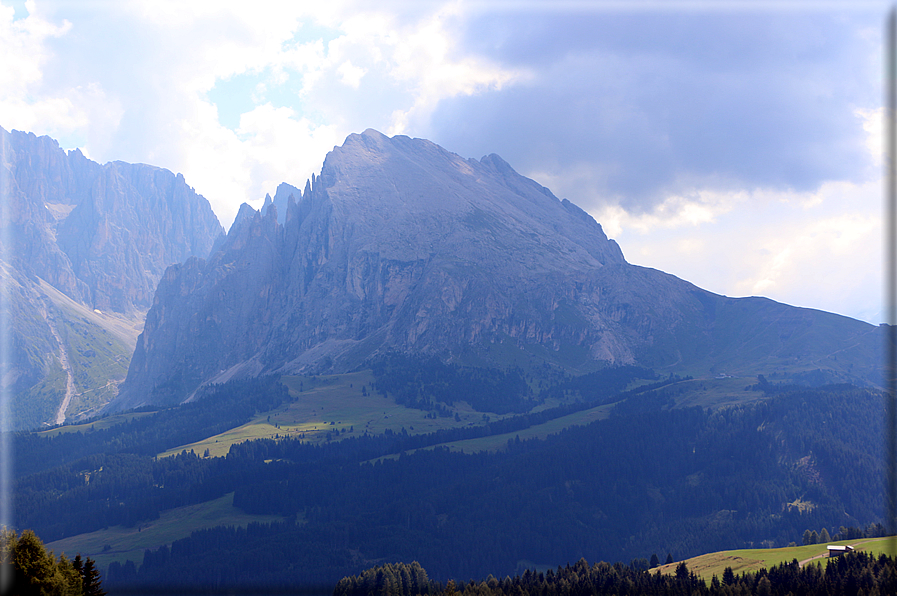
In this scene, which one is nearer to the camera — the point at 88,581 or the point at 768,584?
the point at 88,581

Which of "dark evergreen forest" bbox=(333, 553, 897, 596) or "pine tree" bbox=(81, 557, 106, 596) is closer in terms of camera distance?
"pine tree" bbox=(81, 557, 106, 596)

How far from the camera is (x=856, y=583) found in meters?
164

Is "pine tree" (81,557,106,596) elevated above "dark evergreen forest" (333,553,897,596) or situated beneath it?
elevated above

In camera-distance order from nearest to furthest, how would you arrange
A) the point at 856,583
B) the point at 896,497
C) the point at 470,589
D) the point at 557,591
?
the point at 896,497 < the point at 856,583 < the point at 470,589 < the point at 557,591

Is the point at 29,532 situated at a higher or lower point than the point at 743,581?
higher

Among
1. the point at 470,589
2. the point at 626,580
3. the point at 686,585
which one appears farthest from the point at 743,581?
the point at 470,589

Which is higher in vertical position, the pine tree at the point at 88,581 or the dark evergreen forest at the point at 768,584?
the pine tree at the point at 88,581

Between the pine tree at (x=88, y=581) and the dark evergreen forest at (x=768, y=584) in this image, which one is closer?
the pine tree at (x=88, y=581)

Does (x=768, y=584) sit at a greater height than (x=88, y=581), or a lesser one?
lesser

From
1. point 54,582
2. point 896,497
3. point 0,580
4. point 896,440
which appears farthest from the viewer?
point 54,582

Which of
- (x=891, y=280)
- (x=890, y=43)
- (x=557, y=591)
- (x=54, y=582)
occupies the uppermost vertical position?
(x=890, y=43)

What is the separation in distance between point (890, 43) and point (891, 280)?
1284 cm

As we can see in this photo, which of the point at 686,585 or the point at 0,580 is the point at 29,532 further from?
the point at 686,585

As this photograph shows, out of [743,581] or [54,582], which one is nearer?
[54,582]
